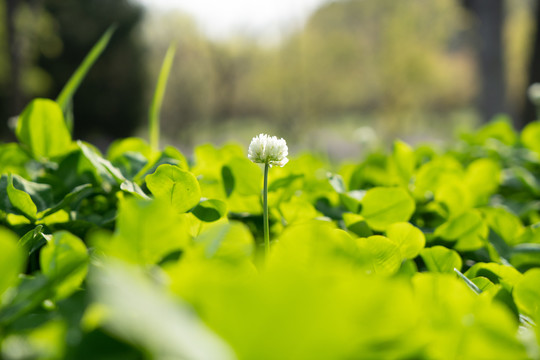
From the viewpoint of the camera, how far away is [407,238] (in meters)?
0.76

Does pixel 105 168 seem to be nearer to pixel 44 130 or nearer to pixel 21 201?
pixel 21 201

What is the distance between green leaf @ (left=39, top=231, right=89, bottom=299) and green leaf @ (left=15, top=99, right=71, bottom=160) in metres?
0.63

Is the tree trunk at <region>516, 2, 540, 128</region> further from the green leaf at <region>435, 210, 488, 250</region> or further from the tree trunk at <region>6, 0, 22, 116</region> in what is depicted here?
the tree trunk at <region>6, 0, 22, 116</region>

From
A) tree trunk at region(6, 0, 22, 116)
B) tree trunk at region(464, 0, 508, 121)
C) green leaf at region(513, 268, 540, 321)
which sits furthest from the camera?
tree trunk at region(6, 0, 22, 116)

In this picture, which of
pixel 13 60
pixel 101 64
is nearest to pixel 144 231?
pixel 13 60

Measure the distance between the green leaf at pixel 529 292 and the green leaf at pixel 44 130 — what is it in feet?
3.19

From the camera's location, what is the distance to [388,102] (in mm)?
24812

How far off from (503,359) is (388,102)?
2556 centimetres

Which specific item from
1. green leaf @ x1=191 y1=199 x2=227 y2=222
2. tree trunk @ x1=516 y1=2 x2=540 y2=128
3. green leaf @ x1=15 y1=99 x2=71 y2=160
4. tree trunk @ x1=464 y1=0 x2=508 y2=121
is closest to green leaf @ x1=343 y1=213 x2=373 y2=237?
green leaf @ x1=191 y1=199 x2=227 y2=222

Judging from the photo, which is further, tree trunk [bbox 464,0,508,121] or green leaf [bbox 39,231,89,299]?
tree trunk [bbox 464,0,508,121]

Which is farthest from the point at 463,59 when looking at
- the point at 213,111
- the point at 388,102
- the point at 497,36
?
the point at 497,36

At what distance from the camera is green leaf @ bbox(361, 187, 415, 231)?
0.92m

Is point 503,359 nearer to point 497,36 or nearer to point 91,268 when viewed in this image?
point 91,268

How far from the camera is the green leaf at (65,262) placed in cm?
51
